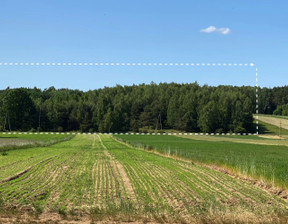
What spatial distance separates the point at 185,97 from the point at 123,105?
29.8 meters

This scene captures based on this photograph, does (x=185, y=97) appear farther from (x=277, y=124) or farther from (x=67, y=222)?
(x=67, y=222)

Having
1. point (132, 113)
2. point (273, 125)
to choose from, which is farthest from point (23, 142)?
point (273, 125)

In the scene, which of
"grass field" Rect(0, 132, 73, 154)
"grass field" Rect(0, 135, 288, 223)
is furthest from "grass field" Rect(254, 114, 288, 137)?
"grass field" Rect(0, 135, 288, 223)

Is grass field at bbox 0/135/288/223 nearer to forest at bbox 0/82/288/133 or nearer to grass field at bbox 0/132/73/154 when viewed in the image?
grass field at bbox 0/132/73/154

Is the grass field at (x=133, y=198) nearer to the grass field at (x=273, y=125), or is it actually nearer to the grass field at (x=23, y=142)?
the grass field at (x=23, y=142)

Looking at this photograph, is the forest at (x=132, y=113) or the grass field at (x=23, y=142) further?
the forest at (x=132, y=113)

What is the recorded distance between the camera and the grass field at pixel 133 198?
11.2 meters

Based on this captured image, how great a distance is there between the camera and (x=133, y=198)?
14.2 metres

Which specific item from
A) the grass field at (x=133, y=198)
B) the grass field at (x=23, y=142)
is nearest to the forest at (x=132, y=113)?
the grass field at (x=23, y=142)

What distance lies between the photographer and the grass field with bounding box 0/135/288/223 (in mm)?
11195

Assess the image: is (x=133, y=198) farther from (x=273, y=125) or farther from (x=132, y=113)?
(x=132, y=113)

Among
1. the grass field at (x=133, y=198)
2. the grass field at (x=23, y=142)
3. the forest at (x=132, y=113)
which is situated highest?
the forest at (x=132, y=113)

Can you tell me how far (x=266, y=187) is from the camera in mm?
17656

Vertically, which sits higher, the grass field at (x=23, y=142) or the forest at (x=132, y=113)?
the forest at (x=132, y=113)
